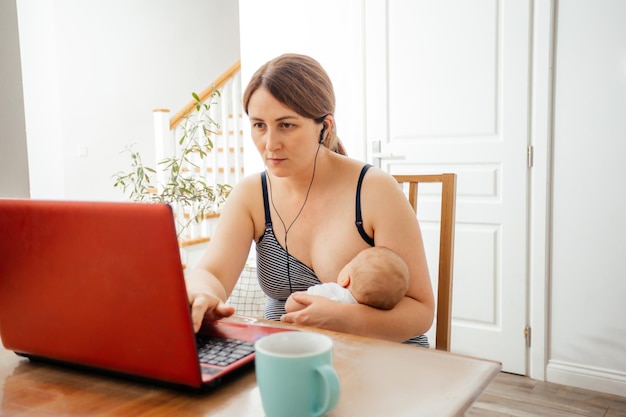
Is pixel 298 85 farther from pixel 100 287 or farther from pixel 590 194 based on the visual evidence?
pixel 590 194

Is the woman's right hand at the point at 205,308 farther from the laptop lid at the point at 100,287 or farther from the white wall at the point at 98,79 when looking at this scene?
the white wall at the point at 98,79

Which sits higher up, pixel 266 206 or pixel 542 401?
pixel 266 206

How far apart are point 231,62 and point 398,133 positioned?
4.11 meters

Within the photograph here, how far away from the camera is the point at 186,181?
115 inches

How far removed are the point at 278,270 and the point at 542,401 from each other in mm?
1574

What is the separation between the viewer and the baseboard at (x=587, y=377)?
7.67ft

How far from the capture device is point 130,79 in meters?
5.41

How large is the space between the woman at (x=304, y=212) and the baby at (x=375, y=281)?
32 millimetres

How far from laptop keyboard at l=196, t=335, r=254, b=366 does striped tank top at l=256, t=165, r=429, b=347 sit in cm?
56

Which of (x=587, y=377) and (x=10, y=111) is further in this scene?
(x=587, y=377)

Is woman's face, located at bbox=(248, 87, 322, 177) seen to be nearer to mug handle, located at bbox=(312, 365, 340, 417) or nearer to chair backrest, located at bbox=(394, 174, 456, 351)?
chair backrest, located at bbox=(394, 174, 456, 351)

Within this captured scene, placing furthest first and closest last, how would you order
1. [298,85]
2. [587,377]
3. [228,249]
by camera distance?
[587,377], [228,249], [298,85]

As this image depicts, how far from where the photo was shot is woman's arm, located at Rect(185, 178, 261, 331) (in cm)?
120

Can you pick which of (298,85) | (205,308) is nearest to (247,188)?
(298,85)
